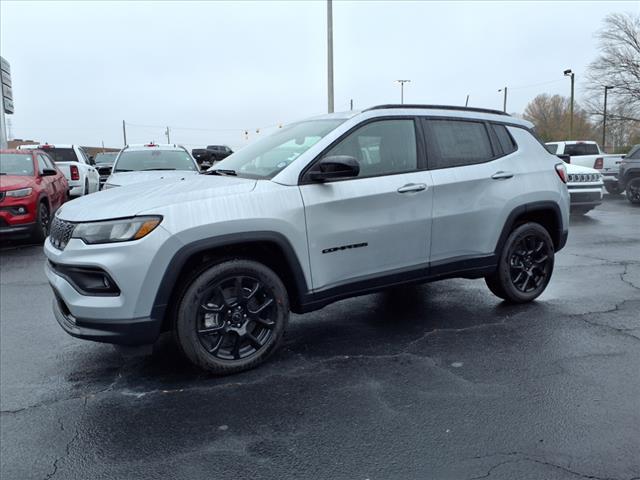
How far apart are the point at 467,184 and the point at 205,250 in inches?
92.4

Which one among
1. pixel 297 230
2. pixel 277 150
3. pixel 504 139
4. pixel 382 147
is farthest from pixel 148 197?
pixel 504 139

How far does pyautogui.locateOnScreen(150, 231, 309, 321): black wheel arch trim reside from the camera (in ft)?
10.9

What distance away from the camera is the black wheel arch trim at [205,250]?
10.9ft

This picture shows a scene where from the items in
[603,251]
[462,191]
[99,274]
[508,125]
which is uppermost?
[508,125]

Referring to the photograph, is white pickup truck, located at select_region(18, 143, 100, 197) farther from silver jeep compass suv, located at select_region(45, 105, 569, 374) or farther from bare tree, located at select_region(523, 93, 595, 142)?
bare tree, located at select_region(523, 93, 595, 142)

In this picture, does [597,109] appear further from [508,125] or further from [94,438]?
[94,438]

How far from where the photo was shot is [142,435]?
2969mm

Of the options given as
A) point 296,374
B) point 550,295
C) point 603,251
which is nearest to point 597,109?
point 603,251

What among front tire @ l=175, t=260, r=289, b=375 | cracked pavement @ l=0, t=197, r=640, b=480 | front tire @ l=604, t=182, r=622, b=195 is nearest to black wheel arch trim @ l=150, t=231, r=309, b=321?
front tire @ l=175, t=260, r=289, b=375

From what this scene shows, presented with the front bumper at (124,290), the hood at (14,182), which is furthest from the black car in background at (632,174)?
the front bumper at (124,290)

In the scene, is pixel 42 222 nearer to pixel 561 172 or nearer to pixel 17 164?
pixel 17 164

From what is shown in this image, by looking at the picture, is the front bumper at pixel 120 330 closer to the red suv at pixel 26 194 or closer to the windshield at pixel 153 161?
the red suv at pixel 26 194

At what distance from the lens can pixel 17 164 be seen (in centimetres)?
945

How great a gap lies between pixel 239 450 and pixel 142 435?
23.5 inches
